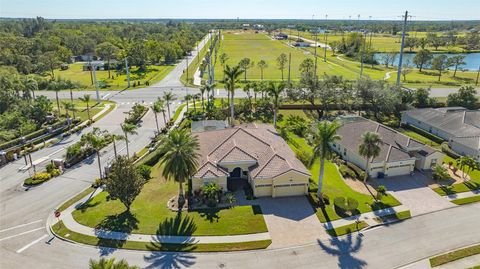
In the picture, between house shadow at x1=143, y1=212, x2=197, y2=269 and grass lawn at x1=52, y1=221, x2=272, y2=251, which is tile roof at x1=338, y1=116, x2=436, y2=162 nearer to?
grass lawn at x1=52, y1=221, x2=272, y2=251

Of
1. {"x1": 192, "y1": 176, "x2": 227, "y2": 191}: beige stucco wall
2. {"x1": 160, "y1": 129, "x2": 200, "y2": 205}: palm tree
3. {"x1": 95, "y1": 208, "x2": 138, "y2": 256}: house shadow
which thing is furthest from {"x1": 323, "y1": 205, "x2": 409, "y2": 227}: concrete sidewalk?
{"x1": 95, "y1": 208, "x2": 138, "y2": 256}: house shadow

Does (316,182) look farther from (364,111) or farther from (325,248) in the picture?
(364,111)

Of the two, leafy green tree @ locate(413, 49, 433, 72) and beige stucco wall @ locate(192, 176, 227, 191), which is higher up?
leafy green tree @ locate(413, 49, 433, 72)

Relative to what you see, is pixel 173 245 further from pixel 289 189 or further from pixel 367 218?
pixel 367 218

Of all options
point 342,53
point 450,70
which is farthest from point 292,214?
point 342,53

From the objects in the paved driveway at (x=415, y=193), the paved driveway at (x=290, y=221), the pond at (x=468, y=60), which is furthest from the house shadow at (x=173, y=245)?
the pond at (x=468, y=60)

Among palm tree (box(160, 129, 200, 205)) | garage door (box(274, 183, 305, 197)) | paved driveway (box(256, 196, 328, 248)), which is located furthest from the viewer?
garage door (box(274, 183, 305, 197))

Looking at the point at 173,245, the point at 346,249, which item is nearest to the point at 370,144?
the point at 346,249

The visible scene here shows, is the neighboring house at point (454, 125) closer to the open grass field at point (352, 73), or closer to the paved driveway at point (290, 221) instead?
the paved driveway at point (290, 221)
